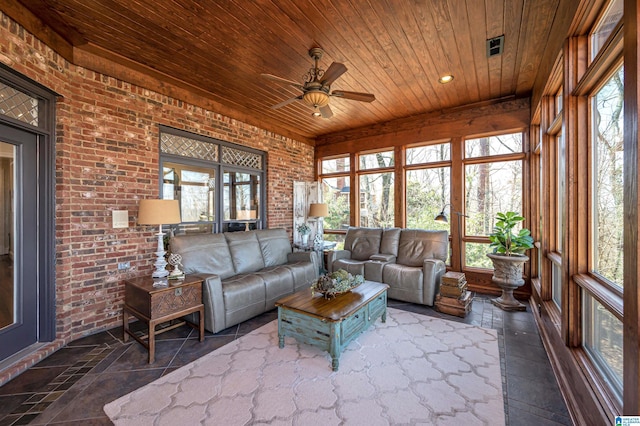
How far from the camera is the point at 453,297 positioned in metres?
3.48

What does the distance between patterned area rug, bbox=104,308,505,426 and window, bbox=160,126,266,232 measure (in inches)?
89.4

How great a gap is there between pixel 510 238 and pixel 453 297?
1124mm

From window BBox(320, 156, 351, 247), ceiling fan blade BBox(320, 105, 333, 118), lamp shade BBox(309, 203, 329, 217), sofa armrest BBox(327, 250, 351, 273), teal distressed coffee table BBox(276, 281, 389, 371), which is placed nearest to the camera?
teal distressed coffee table BBox(276, 281, 389, 371)

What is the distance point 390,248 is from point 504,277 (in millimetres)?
1671

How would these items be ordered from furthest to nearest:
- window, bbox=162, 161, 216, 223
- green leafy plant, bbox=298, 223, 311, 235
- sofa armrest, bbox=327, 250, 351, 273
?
green leafy plant, bbox=298, 223, 311, 235 → sofa armrest, bbox=327, 250, 351, 273 → window, bbox=162, 161, 216, 223

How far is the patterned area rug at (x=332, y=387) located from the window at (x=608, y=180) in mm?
1186

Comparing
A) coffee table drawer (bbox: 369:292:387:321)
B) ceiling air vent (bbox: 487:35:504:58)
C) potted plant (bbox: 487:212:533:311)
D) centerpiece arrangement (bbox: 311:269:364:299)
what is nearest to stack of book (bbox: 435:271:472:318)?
potted plant (bbox: 487:212:533:311)

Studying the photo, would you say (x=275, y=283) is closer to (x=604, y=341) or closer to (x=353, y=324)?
(x=353, y=324)

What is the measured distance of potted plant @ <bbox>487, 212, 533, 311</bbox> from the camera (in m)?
3.52

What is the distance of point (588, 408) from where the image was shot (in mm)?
1528

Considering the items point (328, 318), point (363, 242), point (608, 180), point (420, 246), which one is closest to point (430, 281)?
point (420, 246)

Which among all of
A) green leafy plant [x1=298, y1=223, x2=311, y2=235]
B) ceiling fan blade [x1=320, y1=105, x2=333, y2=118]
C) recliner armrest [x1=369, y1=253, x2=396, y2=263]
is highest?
ceiling fan blade [x1=320, y1=105, x2=333, y2=118]

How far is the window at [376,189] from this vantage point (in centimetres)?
548

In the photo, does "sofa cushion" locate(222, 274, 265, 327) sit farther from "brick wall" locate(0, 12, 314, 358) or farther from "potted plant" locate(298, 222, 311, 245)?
"potted plant" locate(298, 222, 311, 245)
